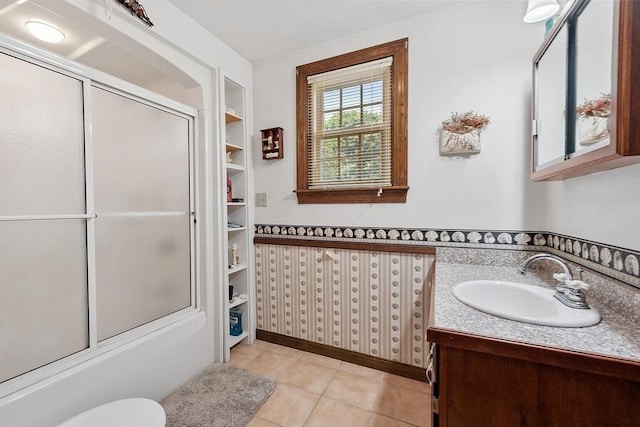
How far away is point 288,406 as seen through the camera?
5.39 feet

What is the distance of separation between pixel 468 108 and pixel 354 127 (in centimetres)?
79

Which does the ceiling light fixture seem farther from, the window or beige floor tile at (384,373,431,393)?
beige floor tile at (384,373,431,393)

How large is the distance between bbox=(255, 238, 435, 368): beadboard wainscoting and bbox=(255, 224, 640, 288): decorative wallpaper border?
0.07 meters

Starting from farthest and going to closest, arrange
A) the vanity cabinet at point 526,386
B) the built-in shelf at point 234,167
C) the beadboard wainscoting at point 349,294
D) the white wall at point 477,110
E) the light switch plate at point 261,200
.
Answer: the light switch plate at point 261,200 < the built-in shelf at point 234,167 < the beadboard wainscoting at point 349,294 < the white wall at point 477,110 < the vanity cabinet at point 526,386

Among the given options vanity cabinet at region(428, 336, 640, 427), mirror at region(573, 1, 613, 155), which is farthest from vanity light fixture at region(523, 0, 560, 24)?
vanity cabinet at region(428, 336, 640, 427)

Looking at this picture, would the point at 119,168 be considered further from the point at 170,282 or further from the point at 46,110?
the point at 170,282

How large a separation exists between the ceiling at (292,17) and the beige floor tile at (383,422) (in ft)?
8.60

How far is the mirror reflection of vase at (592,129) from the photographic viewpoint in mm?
810

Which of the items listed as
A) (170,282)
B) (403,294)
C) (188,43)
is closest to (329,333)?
(403,294)

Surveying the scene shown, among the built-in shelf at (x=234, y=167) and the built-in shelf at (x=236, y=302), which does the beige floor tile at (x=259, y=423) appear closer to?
the built-in shelf at (x=236, y=302)

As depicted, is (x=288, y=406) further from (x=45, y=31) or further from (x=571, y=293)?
(x=45, y=31)

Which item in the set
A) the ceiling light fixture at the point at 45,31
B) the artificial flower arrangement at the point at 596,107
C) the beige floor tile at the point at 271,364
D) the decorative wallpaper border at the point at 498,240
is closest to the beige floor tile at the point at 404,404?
the beige floor tile at the point at 271,364

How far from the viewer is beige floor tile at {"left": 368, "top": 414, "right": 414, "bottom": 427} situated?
150 centimetres

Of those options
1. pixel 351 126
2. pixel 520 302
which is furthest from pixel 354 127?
pixel 520 302
